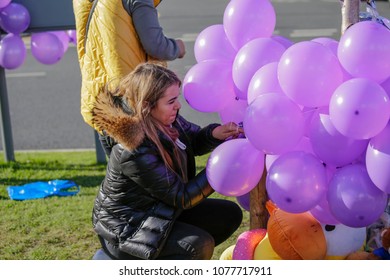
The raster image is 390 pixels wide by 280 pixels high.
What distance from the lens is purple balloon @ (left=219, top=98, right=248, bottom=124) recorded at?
3209 millimetres

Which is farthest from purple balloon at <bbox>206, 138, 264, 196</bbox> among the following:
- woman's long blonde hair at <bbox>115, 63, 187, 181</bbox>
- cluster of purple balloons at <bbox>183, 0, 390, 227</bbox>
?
woman's long blonde hair at <bbox>115, 63, 187, 181</bbox>

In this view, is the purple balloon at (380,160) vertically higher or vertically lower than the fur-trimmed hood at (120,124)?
higher

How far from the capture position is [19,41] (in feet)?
18.0

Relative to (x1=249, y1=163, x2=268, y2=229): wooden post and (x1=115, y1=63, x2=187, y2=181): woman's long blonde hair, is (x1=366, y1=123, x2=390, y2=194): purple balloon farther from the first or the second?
(x1=115, y1=63, x2=187, y2=181): woman's long blonde hair

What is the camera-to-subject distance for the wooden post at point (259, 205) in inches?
129

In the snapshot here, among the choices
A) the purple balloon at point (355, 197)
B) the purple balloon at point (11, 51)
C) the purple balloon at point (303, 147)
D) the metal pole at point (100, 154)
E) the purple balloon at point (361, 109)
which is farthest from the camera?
the metal pole at point (100, 154)

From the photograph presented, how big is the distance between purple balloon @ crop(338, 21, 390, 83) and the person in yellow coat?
1115mm

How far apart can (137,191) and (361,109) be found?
1076mm

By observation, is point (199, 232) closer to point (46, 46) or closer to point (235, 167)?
point (235, 167)

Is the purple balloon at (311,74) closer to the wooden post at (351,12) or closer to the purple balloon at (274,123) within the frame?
the purple balloon at (274,123)

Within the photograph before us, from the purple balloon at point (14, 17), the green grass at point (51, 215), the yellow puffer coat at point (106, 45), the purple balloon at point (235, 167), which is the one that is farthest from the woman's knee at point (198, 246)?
the purple balloon at point (14, 17)

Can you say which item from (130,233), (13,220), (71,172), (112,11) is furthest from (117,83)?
(71,172)

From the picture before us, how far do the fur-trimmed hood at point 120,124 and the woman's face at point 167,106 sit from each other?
0.34 ft
